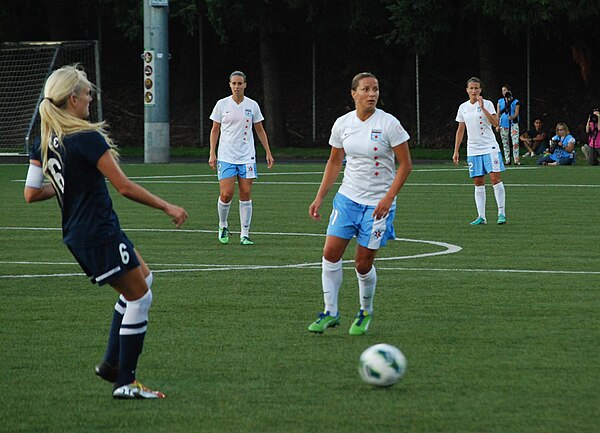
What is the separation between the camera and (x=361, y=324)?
31.3 ft

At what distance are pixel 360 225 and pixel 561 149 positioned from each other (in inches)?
1039

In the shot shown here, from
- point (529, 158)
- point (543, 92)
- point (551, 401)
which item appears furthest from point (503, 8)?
point (551, 401)

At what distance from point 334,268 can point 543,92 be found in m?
37.1

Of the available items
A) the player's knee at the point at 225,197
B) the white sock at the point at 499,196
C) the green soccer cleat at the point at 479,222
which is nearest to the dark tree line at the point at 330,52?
the white sock at the point at 499,196

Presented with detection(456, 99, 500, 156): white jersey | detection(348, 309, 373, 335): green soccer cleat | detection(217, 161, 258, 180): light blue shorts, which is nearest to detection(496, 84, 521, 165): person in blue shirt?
Answer: detection(456, 99, 500, 156): white jersey

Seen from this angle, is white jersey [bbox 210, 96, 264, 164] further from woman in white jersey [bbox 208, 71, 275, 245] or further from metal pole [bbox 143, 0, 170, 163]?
metal pole [bbox 143, 0, 170, 163]

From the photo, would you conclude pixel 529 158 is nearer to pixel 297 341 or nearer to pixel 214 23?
pixel 214 23

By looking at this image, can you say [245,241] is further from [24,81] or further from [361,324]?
[24,81]

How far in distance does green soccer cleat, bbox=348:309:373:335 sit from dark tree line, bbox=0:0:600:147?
30.4m

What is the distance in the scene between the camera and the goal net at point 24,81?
42.6m

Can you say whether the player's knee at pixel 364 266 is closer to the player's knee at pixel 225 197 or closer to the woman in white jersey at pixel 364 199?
the woman in white jersey at pixel 364 199

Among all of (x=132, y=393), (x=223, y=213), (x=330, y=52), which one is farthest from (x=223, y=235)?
(x=330, y=52)

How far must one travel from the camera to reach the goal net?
42.6 m

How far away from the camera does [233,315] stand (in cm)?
1044
